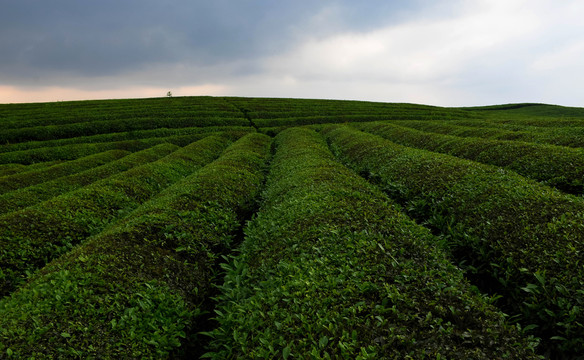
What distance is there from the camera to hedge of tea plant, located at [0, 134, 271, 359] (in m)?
6.08

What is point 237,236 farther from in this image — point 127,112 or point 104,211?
point 127,112

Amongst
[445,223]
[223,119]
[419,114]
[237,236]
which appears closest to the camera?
[445,223]

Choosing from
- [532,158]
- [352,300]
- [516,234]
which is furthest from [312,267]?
[532,158]

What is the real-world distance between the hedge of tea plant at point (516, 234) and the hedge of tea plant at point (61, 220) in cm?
1323

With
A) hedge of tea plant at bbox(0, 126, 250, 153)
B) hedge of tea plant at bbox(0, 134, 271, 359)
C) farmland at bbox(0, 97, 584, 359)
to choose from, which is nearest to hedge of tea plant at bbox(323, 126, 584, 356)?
farmland at bbox(0, 97, 584, 359)

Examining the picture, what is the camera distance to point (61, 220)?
1315 cm

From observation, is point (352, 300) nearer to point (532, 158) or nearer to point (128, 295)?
point (128, 295)

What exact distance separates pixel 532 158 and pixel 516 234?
1036cm

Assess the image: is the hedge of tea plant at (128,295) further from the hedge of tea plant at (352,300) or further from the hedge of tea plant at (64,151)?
the hedge of tea plant at (64,151)

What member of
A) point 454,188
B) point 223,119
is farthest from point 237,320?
point 223,119

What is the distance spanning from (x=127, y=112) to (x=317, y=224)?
62.9m

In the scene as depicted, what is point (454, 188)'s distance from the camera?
1285 cm

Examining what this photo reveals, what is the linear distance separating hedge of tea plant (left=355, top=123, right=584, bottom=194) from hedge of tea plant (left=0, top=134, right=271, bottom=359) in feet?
48.5

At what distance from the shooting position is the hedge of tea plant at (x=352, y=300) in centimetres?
541
